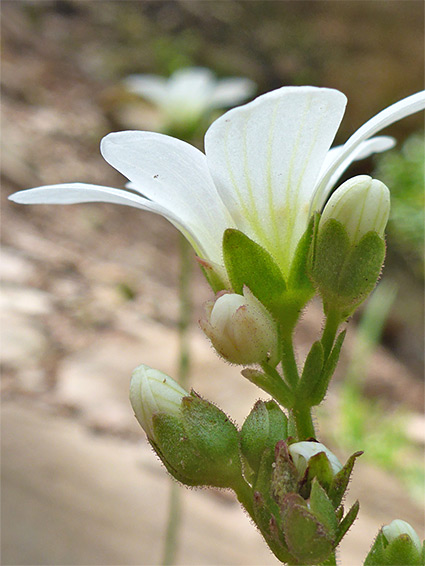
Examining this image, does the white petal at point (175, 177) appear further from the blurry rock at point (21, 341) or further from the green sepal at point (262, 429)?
the blurry rock at point (21, 341)

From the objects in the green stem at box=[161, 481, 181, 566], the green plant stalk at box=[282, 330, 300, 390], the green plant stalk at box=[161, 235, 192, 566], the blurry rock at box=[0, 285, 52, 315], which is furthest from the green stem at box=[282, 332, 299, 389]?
the blurry rock at box=[0, 285, 52, 315]

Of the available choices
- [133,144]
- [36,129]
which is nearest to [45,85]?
[36,129]

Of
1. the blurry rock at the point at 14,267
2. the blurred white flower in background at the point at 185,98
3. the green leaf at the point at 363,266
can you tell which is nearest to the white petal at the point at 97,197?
the green leaf at the point at 363,266

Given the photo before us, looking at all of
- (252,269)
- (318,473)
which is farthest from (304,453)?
(252,269)

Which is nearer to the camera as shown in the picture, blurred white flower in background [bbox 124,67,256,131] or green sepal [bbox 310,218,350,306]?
green sepal [bbox 310,218,350,306]

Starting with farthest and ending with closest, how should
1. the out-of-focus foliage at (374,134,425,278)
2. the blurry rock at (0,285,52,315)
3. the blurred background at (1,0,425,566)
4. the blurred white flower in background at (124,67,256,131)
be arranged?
the out-of-focus foliage at (374,134,425,278)
the blurry rock at (0,285,52,315)
the blurred background at (1,0,425,566)
the blurred white flower in background at (124,67,256,131)

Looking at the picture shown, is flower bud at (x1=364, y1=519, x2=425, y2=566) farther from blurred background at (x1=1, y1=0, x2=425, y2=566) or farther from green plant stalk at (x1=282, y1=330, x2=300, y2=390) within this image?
blurred background at (x1=1, y1=0, x2=425, y2=566)

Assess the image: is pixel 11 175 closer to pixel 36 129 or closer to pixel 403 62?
pixel 36 129
